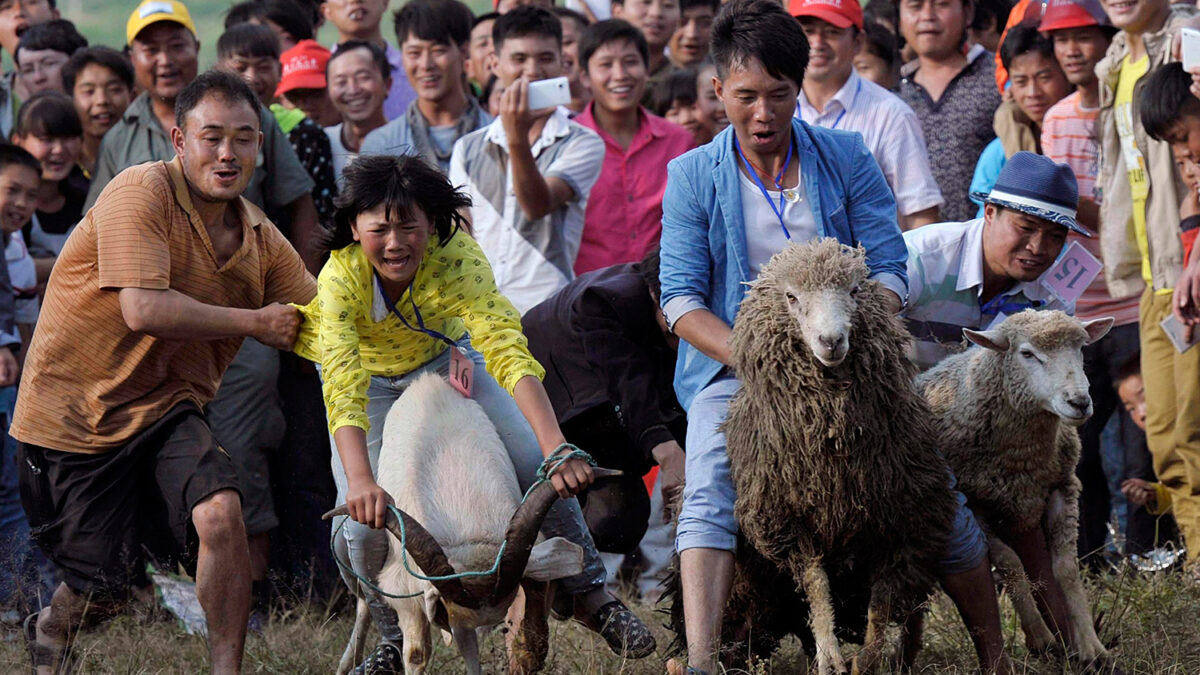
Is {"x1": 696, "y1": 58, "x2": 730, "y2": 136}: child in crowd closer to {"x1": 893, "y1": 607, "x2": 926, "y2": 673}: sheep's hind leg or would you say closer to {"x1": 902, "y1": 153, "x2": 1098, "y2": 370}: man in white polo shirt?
{"x1": 902, "y1": 153, "x2": 1098, "y2": 370}: man in white polo shirt

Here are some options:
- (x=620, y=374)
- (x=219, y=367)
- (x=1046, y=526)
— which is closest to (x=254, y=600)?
(x=219, y=367)

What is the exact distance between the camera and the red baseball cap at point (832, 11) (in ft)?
24.2

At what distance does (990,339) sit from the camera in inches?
199

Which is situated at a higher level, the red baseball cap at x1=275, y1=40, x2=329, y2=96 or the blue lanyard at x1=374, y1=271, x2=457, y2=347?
the red baseball cap at x1=275, y1=40, x2=329, y2=96

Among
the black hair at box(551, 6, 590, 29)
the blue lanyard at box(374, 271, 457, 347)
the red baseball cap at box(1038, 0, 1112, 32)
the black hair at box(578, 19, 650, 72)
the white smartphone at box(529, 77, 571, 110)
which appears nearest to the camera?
the blue lanyard at box(374, 271, 457, 347)

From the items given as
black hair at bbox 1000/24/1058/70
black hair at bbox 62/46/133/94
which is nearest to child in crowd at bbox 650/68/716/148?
black hair at bbox 1000/24/1058/70

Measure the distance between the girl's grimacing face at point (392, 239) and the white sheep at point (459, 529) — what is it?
1.43 feet

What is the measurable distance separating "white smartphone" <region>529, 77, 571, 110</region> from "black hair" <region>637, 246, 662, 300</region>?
1604 millimetres

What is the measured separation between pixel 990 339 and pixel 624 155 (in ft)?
10.7

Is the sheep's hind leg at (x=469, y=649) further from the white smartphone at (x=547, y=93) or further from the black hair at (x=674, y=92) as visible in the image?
the black hair at (x=674, y=92)

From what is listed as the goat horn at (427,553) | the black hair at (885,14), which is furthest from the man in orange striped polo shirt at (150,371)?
the black hair at (885,14)

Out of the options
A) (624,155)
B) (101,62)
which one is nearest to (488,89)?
(624,155)

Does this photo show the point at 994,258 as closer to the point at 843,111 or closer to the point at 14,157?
the point at 843,111

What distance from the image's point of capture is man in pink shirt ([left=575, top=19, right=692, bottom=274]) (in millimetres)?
7801
